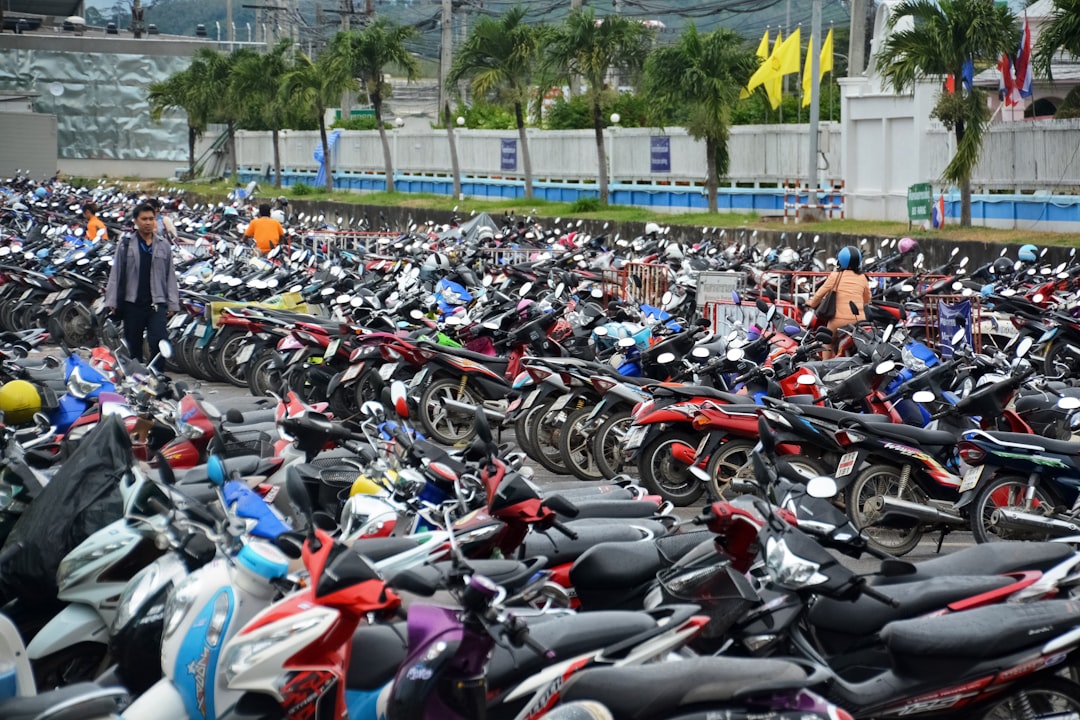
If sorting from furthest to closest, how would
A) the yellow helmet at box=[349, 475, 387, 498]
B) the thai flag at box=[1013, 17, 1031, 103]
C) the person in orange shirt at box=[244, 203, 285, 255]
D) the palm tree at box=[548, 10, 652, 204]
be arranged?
the palm tree at box=[548, 10, 652, 204] < the thai flag at box=[1013, 17, 1031, 103] < the person in orange shirt at box=[244, 203, 285, 255] < the yellow helmet at box=[349, 475, 387, 498]

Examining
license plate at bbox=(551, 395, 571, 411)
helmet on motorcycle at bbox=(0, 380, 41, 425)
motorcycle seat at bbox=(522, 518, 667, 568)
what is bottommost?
license plate at bbox=(551, 395, 571, 411)

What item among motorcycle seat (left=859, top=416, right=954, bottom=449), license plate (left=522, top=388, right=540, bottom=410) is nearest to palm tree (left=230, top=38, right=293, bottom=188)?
license plate (left=522, top=388, right=540, bottom=410)

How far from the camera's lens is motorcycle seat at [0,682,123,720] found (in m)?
4.02

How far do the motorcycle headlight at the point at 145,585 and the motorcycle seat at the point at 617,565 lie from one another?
1.45 meters

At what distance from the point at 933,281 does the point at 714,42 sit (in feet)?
59.6

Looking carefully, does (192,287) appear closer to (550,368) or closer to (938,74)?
(550,368)

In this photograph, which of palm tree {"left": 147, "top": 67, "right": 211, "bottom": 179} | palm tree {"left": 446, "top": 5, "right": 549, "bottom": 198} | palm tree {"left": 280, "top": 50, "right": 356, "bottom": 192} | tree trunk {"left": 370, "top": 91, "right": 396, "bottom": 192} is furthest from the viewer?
palm tree {"left": 147, "top": 67, "right": 211, "bottom": 179}

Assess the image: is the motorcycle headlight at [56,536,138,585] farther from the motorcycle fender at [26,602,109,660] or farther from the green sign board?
the green sign board

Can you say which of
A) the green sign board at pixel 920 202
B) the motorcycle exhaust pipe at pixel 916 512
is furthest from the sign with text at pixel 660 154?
the motorcycle exhaust pipe at pixel 916 512

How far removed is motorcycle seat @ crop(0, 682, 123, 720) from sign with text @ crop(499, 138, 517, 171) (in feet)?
133

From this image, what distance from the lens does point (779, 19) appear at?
10394 cm

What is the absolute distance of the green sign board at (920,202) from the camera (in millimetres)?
23562

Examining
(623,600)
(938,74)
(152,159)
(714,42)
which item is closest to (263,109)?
(152,159)

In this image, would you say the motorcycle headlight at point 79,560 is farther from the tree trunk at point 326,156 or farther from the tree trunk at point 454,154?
the tree trunk at point 326,156
